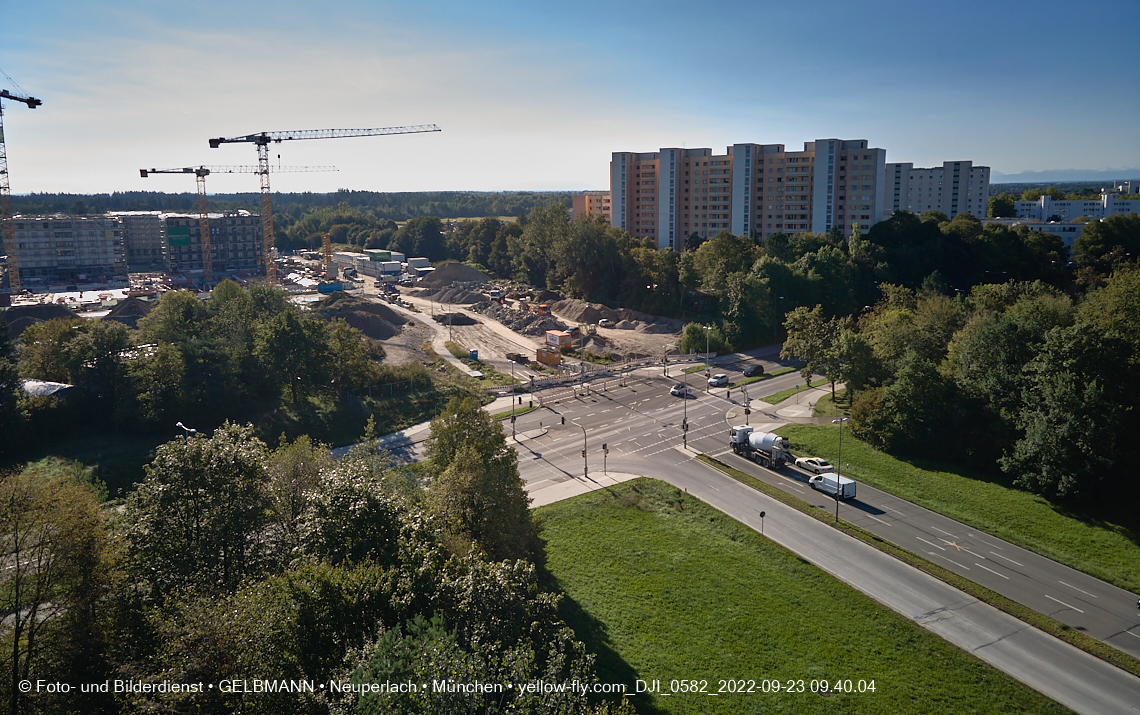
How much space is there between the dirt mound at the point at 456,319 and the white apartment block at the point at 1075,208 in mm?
98812

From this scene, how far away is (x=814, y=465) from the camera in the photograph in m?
33.0

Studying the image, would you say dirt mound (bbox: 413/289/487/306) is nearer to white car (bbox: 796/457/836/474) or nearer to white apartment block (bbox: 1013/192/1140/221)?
white car (bbox: 796/457/836/474)

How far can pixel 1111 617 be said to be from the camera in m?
21.1

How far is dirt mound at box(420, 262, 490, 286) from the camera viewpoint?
3757 inches

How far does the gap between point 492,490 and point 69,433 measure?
3130cm

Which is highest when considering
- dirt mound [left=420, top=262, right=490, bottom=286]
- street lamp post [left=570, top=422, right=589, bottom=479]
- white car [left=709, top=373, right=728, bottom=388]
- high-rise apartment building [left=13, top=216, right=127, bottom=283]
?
high-rise apartment building [left=13, top=216, right=127, bottom=283]

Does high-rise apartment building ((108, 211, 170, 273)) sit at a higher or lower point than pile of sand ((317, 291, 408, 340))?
higher

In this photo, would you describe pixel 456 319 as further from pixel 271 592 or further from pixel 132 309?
pixel 271 592

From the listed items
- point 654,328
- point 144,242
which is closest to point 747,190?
point 654,328

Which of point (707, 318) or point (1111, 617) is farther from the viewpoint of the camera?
point (707, 318)

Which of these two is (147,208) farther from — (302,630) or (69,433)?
(302,630)

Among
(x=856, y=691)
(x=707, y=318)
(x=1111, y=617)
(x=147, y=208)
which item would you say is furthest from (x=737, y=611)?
(x=147, y=208)

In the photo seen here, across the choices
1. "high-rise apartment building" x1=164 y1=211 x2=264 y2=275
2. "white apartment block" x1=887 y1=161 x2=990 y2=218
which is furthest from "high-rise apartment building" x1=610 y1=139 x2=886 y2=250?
"high-rise apartment building" x1=164 y1=211 x2=264 y2=275

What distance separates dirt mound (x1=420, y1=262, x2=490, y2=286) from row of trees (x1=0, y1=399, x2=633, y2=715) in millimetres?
76552
